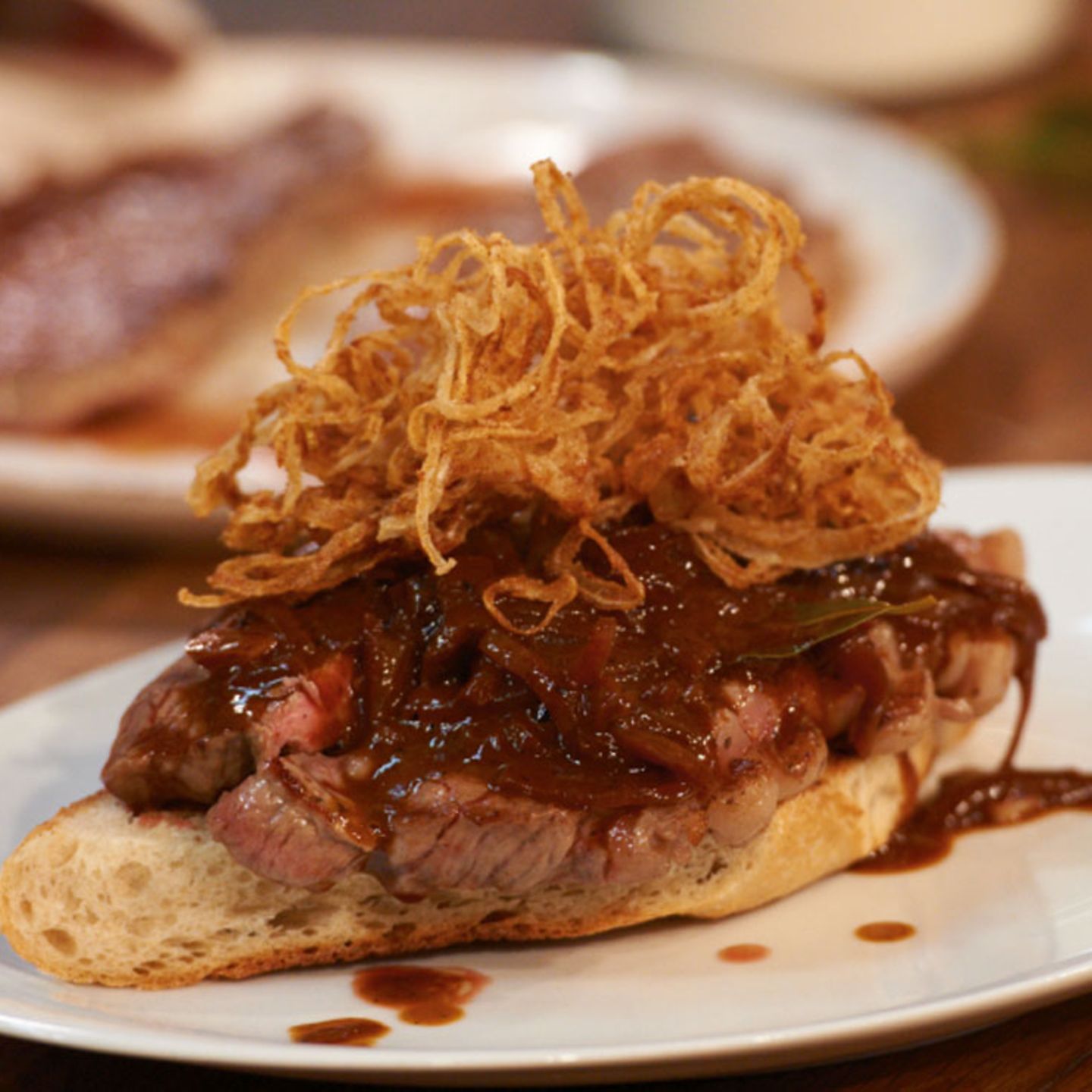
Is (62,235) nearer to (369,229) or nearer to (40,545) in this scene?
(369,229)

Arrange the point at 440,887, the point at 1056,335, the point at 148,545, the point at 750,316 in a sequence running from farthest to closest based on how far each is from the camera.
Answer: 1. the point at 1056,335
2. the point at 148,545
3. the point at 750,316
4. the point at 440,887

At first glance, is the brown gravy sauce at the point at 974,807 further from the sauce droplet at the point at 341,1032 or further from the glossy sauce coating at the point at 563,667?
the sauce droplet at the point at 341,1032

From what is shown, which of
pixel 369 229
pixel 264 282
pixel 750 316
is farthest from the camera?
pixel 369 229

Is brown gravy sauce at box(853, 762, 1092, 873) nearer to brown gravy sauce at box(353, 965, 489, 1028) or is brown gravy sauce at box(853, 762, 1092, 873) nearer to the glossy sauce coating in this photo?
the glossy sauce coating

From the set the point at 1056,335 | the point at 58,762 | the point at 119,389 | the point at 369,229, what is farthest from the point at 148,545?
the point at 1056,335

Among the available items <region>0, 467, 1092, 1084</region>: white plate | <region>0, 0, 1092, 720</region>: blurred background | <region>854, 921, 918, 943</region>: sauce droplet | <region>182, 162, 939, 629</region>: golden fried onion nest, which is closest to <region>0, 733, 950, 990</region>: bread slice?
<region>0, 467, 1092, 1084</region>: white plate

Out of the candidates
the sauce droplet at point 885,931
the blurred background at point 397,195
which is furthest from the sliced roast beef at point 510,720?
the blurred background at point 397,195
